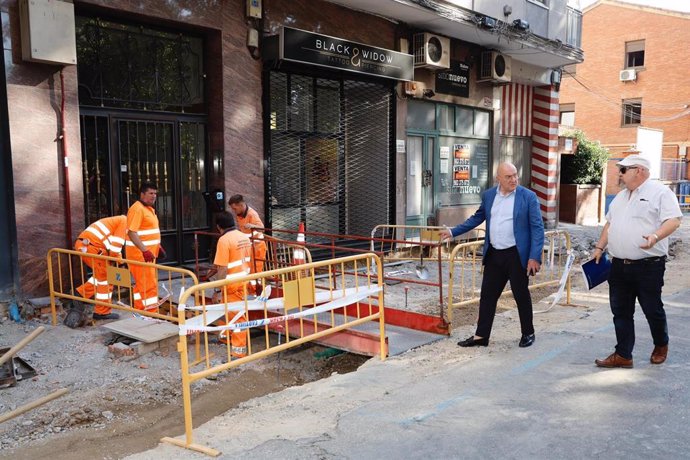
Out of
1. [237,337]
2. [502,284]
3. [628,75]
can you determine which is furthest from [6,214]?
[628,75]

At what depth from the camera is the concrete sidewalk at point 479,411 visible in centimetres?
374

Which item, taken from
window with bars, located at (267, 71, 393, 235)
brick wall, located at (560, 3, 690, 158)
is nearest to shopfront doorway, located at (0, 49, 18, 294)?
window with bars, located at (267, 71, 393, 235)

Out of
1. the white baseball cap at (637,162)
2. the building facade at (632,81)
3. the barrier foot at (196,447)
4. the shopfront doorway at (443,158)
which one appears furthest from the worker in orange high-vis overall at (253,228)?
the building facade at (632,81)

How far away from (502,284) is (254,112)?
5.27m

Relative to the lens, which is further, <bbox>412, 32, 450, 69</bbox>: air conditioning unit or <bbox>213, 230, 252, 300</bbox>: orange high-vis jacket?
<bbox>412, 32, 450, 69</bbox>: air conditioning unit

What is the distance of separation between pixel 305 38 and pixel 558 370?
655cm

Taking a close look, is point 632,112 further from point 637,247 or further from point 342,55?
point 637,247

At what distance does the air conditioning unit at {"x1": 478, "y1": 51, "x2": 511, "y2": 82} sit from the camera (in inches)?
546

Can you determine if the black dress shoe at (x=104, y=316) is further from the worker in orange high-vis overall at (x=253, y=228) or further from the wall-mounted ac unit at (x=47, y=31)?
the wall-mounted ac unit at (x=47, y=31)

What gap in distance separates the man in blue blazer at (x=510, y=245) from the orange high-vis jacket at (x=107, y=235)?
4.33 meters

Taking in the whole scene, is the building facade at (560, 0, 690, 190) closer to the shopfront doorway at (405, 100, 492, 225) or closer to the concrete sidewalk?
the shopfront doorway at (405, 100, 492, 225)

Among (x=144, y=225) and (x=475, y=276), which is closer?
(x=144, y=225)

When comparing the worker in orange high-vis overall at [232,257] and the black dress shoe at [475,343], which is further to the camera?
the worker in orange high-vis overall at [232,257]

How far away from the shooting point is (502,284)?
5.88m
